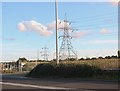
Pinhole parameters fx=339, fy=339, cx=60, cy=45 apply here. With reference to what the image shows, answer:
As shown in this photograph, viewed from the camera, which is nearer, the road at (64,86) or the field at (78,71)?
the road at (64,86)

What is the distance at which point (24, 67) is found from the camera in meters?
79.2

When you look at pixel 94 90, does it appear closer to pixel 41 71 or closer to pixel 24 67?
pixel 41 71

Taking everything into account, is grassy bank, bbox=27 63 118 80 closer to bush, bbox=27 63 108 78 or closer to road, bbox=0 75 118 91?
bush, bbox=27 63 108 78

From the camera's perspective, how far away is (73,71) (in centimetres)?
3900

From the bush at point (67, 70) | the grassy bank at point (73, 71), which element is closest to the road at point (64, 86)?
the grassy bank at point (73, 71)

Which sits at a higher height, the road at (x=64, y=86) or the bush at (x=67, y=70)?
the bush at (x=67, y=70)

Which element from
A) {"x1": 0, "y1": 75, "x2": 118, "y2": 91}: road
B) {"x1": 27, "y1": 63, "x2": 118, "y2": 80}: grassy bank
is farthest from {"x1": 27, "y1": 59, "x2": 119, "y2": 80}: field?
{"x1": 0, "y1": 75, "x2": 118, "y2": 91}: road

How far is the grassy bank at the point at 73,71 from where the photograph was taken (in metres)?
35.9

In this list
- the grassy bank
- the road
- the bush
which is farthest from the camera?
the bush

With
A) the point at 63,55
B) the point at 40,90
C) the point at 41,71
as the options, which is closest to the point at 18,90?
the point at 40,90

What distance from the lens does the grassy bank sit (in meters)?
35.9

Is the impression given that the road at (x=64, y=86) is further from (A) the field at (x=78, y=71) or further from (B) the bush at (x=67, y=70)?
(B) the bush at (x=67, y=70)

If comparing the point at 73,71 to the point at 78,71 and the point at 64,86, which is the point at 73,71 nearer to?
the point at 78,71

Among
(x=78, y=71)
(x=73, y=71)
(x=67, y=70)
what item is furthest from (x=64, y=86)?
(x=67, y=70)
